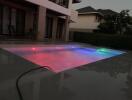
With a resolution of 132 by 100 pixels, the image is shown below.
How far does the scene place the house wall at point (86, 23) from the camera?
29791 millimetres

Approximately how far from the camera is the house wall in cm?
2979

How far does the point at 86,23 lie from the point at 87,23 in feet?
0.80

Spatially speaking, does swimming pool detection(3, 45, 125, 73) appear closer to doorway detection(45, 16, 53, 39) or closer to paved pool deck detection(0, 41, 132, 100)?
paved pool deck detection(0, 41, 132, 100)

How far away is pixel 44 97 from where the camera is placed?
405cm

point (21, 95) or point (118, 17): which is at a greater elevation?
point (118, 17)

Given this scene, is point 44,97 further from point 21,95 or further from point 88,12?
point 88,12

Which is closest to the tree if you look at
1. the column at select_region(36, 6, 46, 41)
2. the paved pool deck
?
the column at select_region(36, 6, 46, 41)

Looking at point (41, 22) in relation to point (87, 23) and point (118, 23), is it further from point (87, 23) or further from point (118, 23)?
point (87, 23)

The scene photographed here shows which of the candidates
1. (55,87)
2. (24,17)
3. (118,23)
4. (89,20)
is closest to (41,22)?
(24,17)

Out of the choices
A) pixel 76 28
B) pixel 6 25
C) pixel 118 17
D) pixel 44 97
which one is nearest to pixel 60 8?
pixel 6 25

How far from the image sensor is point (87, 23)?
3047 cm

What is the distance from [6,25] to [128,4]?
21.5 m

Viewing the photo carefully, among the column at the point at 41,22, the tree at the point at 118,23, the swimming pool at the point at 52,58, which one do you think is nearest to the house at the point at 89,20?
the tree at the point at 118,23

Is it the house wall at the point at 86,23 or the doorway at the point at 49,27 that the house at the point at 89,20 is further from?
the doorway at the point at 49,27
